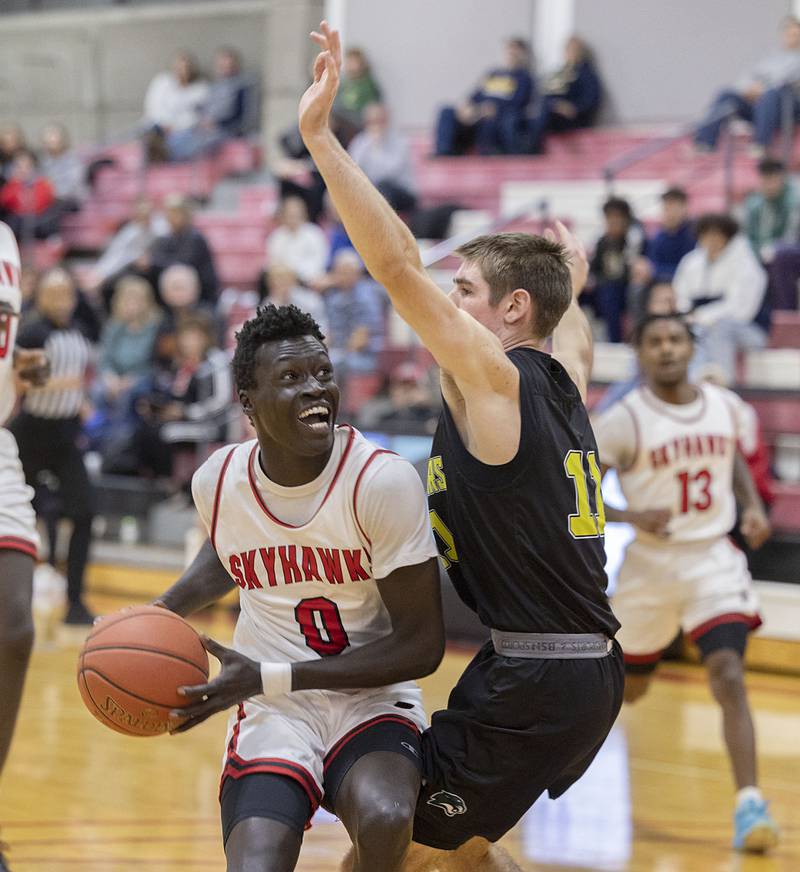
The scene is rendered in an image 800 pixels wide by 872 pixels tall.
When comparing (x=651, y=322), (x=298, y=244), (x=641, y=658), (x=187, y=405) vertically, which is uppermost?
(x=651, y=322)

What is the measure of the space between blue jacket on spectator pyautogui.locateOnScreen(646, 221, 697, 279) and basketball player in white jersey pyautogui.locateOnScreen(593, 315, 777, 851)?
478 centimetres

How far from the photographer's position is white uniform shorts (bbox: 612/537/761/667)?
5.57 meters

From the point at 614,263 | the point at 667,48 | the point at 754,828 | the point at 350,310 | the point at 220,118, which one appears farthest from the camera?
the point at 220,118

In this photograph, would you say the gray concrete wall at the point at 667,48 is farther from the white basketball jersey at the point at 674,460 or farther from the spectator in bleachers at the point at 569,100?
the white basketball jersey at the point at 674,460

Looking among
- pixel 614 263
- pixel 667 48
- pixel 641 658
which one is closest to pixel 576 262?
pixel 641 658

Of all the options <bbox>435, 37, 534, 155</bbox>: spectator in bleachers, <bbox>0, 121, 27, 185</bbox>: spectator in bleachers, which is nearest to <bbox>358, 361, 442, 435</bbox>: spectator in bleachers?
<bbox>435, 37, 534, 155</bbox>: spectator in bleachers

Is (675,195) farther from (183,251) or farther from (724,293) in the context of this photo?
(183,251)

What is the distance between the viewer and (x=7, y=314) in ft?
15.1

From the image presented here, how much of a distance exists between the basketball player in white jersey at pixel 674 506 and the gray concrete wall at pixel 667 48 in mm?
8157

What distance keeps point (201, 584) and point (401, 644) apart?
2.00 ft

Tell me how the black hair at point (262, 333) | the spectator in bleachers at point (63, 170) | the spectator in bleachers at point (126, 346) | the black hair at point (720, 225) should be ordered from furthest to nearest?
1. the spectator in bleachers at point (63, 170)
2. the spectator in bleachers at point (126, 346)
3. the black hair at point (720, 225)
4. the black hair at point (262, 333)

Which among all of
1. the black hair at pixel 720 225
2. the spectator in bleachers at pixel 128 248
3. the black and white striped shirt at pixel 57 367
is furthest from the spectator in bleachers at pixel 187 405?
the black hair at pixel 720 225

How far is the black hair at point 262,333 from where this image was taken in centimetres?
339

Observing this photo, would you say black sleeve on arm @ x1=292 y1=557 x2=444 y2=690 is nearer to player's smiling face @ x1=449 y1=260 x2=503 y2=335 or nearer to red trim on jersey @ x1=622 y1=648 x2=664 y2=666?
player's smiling face @ x1=449 y1=260 x2=503 y2=335
